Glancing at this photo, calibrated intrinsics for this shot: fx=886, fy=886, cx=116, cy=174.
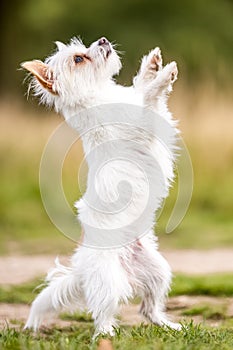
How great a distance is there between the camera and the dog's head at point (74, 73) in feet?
20.4

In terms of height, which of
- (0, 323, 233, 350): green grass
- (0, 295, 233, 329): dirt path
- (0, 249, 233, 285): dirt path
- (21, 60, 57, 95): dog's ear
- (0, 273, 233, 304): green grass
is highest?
(21, 60, 57, 95): dog's ear

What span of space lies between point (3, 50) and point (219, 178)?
10278 millimetres

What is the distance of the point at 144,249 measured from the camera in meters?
6.39

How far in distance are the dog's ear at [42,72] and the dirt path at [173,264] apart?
3103 millimetres

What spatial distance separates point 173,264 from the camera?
32.3 feet

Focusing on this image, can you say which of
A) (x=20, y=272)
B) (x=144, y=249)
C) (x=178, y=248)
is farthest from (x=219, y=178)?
(x=144, y=249)

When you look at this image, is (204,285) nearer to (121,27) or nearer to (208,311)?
(208,311)

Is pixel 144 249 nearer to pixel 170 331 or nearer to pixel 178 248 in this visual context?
pixel 170 331

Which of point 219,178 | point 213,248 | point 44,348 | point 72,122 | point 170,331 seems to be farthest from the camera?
point 219,178

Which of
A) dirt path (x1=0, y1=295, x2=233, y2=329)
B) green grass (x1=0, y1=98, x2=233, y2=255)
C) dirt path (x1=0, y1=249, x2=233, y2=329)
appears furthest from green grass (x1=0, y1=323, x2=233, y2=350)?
green grass (x1=0, y1=98, x2=233, y2=255)

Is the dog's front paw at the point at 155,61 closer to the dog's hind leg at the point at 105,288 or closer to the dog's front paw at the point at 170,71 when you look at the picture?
the dog's front paw at the point at 170,71

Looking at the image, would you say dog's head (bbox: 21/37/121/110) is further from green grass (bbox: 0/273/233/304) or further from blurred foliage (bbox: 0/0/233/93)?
blurred foliage (bbox: 0/0/233/93)

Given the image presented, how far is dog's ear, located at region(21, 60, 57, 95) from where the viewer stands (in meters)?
6.17

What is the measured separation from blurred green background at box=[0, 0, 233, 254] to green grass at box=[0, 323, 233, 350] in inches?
189
